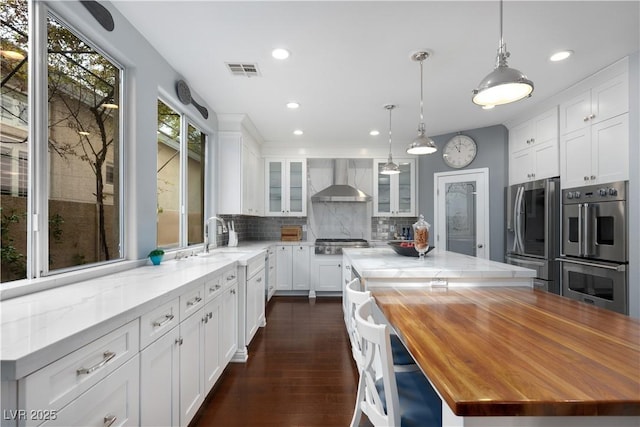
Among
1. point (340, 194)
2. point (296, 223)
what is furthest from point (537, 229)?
point (296, 223)

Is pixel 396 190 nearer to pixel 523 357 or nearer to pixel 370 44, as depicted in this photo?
pixel 370 44

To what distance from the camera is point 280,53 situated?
2467 mm

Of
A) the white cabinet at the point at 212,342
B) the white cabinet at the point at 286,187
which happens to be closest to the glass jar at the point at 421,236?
the white cabinet at the point at 212,342

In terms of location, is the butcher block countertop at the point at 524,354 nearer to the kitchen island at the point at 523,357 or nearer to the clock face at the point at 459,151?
the kitchen island at the point at 523,357

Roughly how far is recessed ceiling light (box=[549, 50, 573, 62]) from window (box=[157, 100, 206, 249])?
346cm

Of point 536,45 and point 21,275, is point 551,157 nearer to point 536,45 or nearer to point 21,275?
point 536,45

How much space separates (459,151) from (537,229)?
169 cm

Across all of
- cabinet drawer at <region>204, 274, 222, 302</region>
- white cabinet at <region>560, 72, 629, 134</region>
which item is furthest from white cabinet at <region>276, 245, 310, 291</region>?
white cabinet at <region>560, 72, 629, 134</region>

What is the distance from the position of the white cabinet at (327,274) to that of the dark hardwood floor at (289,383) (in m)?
1.35

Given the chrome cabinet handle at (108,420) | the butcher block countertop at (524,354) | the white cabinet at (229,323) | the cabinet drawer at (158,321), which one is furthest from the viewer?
the white cabinet at (229,323)

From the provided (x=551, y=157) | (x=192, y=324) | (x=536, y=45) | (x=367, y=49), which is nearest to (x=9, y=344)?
(x=192, y=324)

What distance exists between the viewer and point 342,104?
3.61 metres

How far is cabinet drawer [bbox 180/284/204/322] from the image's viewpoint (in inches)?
65.3

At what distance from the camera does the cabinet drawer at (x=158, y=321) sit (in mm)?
1287
